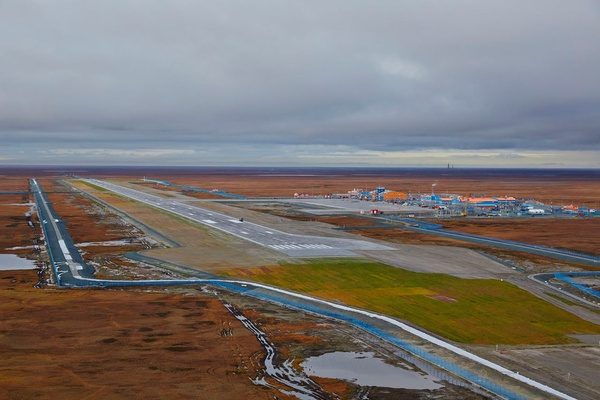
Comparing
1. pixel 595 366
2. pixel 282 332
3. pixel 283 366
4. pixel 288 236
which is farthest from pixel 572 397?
pixel 288 236

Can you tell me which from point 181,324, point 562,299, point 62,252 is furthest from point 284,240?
point 181,324

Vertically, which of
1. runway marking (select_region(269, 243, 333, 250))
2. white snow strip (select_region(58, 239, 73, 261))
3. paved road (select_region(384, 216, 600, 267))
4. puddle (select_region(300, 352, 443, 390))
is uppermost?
paved road (select_region(384, 216, 600, 267))

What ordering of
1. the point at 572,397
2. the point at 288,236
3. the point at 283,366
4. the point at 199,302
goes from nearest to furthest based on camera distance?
1. the point at 572,397
2. the point at 283,366
3. the point at 199,302
4. the point at 288,236

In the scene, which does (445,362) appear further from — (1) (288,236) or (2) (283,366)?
(1) (288,236)

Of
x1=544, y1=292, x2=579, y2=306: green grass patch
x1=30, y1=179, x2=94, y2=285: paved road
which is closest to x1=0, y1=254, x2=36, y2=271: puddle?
x1=30, y1=179, x2=94, y2=285: paved road

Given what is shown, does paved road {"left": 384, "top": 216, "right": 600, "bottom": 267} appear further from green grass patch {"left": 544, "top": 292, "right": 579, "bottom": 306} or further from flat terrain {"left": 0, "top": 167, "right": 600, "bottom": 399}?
green grass patch {"left": 544, "top": 292, "right": 579, "bottom": 306}

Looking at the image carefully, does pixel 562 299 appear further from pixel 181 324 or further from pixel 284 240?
pixel 284 240

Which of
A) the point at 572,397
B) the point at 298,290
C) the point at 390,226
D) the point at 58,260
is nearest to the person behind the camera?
the point at 572,397
